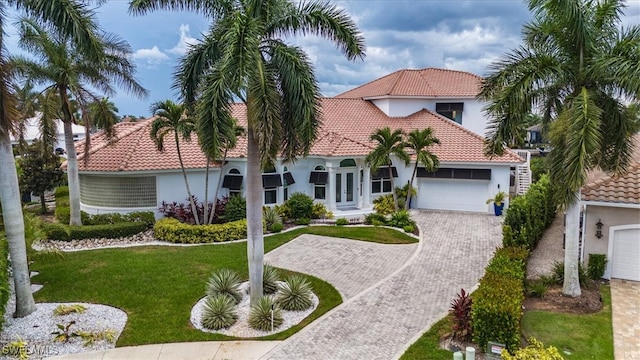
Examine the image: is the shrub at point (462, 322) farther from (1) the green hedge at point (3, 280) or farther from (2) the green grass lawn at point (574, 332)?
(1) the green hedge at point (3, 280)

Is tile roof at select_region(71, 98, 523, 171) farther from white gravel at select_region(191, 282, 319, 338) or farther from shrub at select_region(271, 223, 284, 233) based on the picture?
white gravel at select_region(191, 282, 319, 338)

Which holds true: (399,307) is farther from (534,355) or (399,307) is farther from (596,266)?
(596,266)

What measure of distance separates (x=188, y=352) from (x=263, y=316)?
2.11 metres

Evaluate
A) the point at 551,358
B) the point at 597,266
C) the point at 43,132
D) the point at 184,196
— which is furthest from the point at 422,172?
the point at 43,132

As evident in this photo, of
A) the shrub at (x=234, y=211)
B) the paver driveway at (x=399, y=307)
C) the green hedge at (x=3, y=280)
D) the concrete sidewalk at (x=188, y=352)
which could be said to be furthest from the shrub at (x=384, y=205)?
the green hedge at (x=3, y=280)

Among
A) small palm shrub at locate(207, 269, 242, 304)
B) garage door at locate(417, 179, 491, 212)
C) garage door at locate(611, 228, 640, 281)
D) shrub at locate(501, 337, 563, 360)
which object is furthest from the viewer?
garage door at locate(417, 179, 491, 212)

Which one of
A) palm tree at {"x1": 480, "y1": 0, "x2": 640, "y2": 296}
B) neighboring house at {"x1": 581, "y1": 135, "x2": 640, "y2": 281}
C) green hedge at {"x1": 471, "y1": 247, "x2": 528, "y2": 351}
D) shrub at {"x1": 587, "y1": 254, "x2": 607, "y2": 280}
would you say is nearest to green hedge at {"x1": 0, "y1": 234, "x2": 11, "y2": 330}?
green hedge at {"x1": 471, "y1": 247, "x2": 528, "y2": 351}

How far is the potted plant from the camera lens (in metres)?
24.6

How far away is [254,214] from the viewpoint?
11.8m

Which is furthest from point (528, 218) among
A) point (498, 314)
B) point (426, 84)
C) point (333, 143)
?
point (426, 84)

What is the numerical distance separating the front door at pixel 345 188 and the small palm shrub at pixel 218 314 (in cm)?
1443

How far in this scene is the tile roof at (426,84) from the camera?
3088 centimetres

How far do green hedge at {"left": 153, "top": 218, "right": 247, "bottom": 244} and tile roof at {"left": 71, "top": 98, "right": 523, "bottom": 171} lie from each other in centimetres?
340

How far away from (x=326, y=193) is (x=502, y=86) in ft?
45.8
